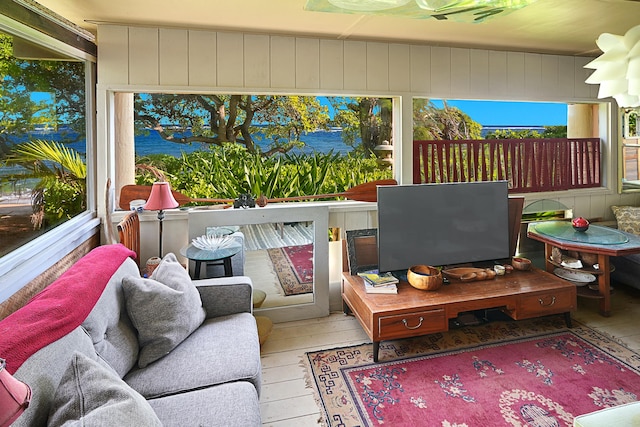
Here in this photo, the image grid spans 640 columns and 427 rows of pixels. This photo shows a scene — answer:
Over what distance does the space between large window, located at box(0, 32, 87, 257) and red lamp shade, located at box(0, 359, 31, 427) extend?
51.3 inches

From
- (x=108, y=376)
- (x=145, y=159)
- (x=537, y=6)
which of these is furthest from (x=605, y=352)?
(x=145, y=159)

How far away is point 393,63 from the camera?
331 centimetres

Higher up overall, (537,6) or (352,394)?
(537,6)

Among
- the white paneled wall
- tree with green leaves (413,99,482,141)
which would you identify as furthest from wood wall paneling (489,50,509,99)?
tree with green leaves (413,99,482,141)

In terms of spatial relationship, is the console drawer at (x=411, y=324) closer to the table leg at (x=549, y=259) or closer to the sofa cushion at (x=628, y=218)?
the table leg at (x=549, y=259)

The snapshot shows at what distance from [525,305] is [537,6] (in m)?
2.04

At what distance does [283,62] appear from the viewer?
307cm

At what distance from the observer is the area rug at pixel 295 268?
316 centimetres

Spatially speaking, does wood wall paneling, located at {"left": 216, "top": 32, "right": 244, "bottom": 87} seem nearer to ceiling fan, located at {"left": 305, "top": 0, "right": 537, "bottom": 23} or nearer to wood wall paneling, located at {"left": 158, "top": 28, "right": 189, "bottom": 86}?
wood wall paneling, located at {"left": 158, "top": 28, "right": 189, "bottom": 86}

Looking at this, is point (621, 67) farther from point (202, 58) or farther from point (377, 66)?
point (202, 58)

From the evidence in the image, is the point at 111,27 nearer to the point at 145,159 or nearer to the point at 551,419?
the point at 145,159

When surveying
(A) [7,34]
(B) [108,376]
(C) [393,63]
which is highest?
(C) [393,63]

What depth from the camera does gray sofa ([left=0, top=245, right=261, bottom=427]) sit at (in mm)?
1094

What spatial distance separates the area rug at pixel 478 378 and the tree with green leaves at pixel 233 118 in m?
1.98
